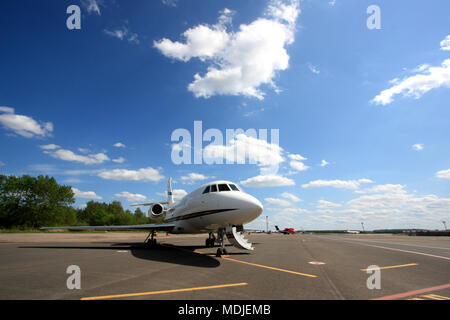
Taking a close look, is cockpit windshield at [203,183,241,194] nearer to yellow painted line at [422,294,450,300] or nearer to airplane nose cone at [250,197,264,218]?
airplane nose cone at [250,197,264,218]

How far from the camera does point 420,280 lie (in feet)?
20.1

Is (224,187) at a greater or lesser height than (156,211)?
greater

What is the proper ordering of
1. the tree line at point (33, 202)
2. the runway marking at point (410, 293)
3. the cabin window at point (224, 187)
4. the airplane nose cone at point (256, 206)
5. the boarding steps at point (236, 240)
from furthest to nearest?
1. the tree line at point (33, 202)
2. the cabin window at point (224, 187)
3. the airplane nose cone at point (256, 206)
4. the boarding steps at point (236, 240)
5. the runway marking at point (410, 293)

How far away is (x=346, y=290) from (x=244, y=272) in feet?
10.1

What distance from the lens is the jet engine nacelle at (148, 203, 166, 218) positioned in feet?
68.8

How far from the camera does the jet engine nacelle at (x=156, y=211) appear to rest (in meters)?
21.0

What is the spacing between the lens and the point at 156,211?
829 inches

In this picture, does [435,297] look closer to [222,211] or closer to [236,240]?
[236,240]

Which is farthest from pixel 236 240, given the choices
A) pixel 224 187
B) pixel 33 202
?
pixel 33 202

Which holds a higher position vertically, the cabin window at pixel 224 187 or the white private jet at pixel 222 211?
the cabin window at pixel 224 187

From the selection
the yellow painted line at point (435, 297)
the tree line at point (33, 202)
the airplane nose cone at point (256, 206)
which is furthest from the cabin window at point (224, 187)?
the tree line at point (33, 202)

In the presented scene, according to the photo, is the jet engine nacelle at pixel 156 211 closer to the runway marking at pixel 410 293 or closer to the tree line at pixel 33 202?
the runway marking at pixel 410 293
